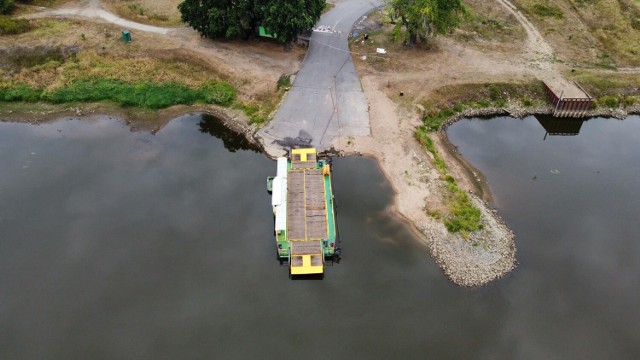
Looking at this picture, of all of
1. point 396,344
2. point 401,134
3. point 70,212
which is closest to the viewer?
point 396,344

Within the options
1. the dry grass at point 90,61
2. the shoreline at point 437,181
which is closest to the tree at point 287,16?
the dry grass at point 90,61

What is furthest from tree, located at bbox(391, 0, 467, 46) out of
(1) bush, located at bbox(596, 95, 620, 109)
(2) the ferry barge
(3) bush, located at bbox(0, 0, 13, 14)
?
(3) bush, located at bbox(0, 0, 13, 14)

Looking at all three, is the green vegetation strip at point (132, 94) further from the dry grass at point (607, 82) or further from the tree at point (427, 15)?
the dry grass at point (607, 82)

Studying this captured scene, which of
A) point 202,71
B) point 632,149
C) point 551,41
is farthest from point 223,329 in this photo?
point 551,41

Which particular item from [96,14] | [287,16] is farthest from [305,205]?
[96,14]

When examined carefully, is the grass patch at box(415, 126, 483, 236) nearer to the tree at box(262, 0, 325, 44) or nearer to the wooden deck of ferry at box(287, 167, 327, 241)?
the wooden deck of ferry at box(287, 167, 327, 241)

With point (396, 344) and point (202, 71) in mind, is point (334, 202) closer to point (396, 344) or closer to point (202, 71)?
point (396, 344)
